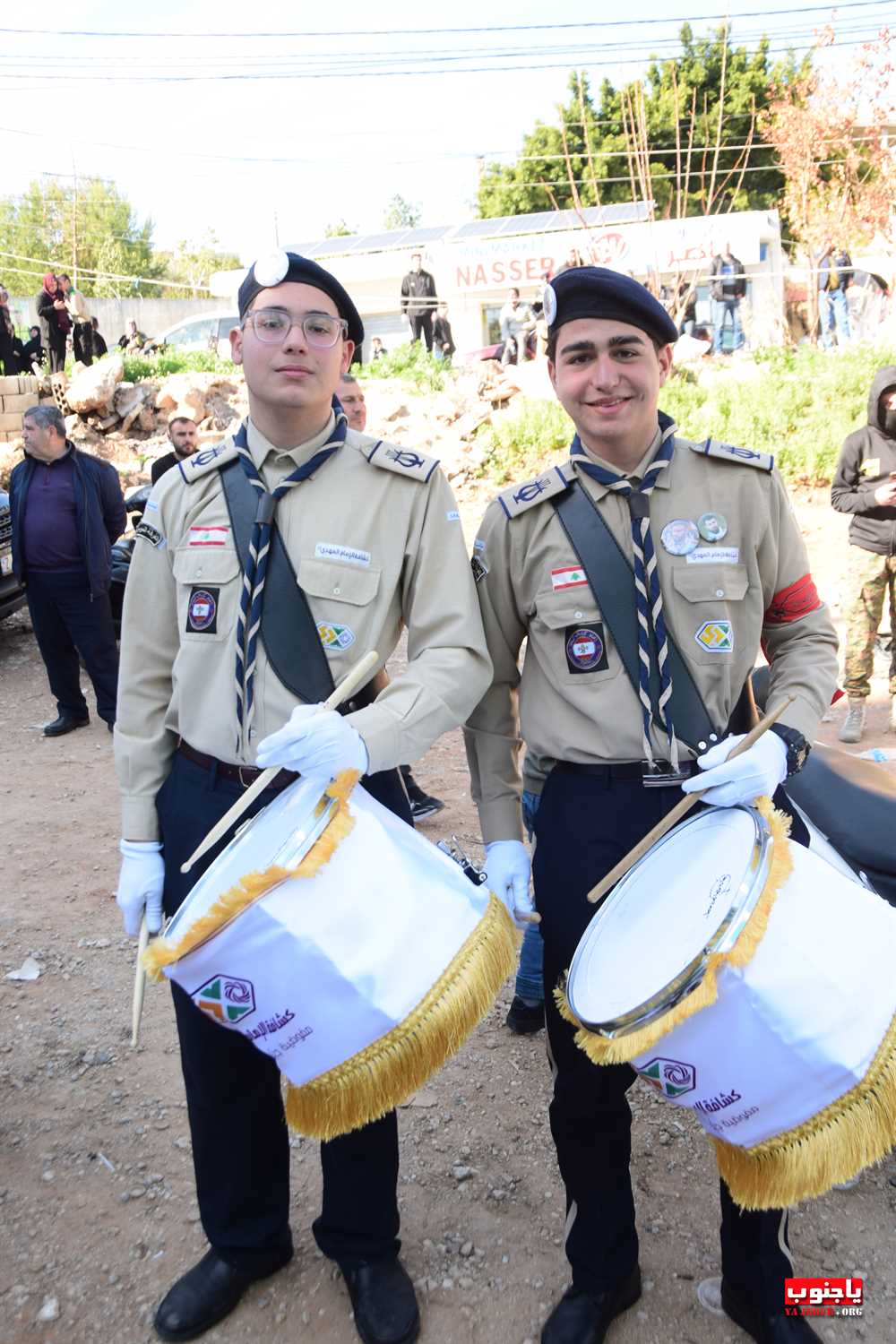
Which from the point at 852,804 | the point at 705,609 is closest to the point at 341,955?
the point at 705,609

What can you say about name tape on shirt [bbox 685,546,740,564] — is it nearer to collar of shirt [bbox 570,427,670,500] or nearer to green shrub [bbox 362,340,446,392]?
collar of shirt [bbox 570,427,670,500]

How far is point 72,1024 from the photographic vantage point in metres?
3.76

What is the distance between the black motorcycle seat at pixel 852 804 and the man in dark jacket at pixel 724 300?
14.0m

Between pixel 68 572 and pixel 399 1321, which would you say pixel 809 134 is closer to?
pixel 68 572

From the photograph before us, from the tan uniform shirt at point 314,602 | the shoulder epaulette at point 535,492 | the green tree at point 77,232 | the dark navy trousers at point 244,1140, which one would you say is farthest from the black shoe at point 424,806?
the green tree at point 77,232

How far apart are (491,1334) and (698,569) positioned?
1696 mm

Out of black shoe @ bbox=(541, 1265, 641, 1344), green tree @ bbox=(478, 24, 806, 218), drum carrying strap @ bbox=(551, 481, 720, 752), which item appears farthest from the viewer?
green tree @ bbox=(478, 24, 806, 218)

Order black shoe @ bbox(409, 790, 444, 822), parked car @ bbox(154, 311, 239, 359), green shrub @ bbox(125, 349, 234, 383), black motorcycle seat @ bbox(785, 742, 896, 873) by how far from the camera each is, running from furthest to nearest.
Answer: parked car @ bbox(154, 311, 239, 359) → green shrub @ bbox(125, 349, 234, 383) → black shoe @ bbox(409, 790, 444, 822) → black motorcycle seat @ bbox(785, 742, 896, 873)

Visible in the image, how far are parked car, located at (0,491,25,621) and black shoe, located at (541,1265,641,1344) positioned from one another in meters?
7.46

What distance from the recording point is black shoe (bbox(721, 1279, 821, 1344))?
2213 mm

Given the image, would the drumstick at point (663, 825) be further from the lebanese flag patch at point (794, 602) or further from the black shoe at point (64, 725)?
the black shoe at point (64, 725)

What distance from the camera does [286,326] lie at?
2.25 metres

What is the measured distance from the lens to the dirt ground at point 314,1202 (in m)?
2.44

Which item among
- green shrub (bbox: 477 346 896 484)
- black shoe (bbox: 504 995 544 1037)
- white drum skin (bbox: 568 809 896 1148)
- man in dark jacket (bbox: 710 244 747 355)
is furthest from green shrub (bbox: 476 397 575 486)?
white drum skin (bbox: 568 809 896 1148)
